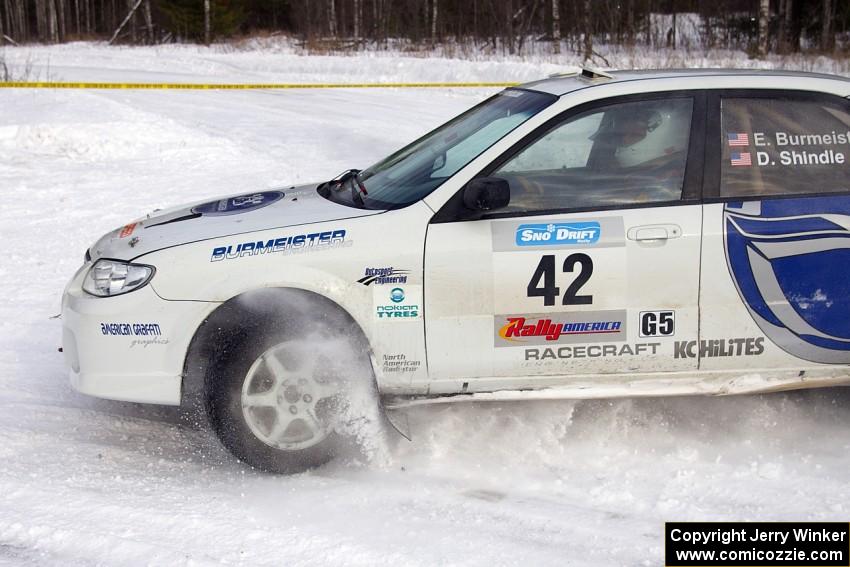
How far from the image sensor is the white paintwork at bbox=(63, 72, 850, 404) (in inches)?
162

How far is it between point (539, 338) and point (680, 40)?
89.9 ft

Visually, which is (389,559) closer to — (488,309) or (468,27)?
(488,309)

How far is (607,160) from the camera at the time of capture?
4391 mm

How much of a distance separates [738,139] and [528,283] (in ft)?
3.96

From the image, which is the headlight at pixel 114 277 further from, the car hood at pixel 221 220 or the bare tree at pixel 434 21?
the bare tree at pixel 434 21

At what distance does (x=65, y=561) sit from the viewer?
11.4 feet

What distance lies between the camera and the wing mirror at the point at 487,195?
406 cm

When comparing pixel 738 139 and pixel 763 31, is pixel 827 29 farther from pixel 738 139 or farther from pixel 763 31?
pixel 738 139

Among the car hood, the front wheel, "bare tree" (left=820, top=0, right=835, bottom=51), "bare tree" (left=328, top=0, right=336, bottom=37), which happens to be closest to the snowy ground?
the front wheel

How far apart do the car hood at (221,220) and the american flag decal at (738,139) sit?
1.66 meters

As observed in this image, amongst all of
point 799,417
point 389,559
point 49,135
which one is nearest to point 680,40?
point 49,135

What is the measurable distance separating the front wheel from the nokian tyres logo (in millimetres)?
895

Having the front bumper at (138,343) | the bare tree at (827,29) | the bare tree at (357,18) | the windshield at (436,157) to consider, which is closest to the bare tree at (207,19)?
the bare tree at (357,18)

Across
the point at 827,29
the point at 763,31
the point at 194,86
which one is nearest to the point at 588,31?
the point at 763,31
